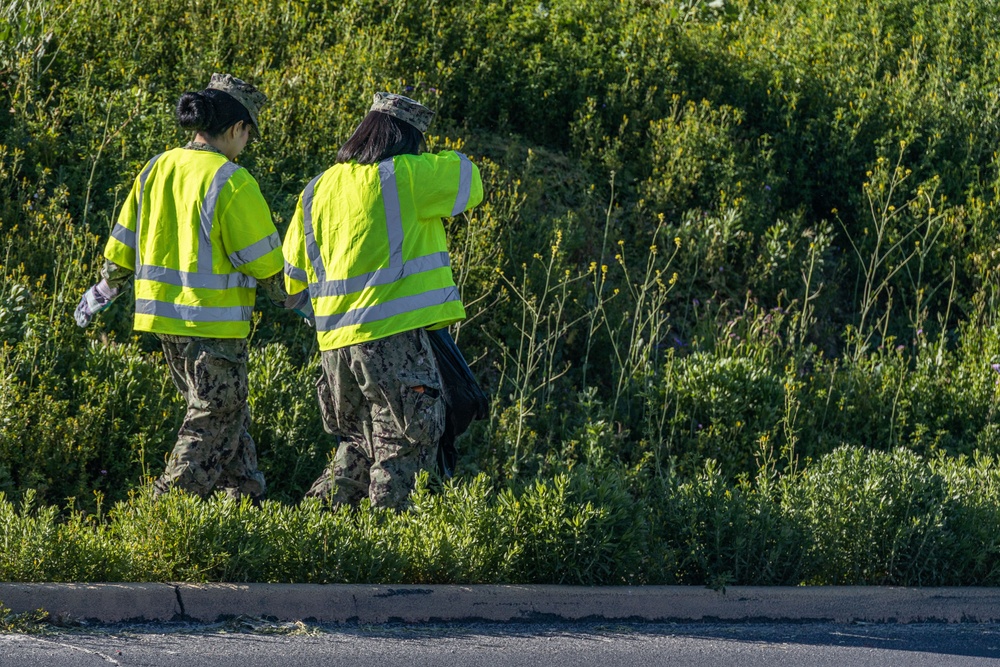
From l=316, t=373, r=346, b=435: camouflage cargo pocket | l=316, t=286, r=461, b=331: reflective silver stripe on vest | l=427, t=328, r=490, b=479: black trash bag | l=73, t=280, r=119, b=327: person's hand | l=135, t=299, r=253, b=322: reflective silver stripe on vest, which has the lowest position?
l=316, t=373, r=346, b=435: camouflage cargo pocket

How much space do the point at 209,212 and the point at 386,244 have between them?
0.71 meters

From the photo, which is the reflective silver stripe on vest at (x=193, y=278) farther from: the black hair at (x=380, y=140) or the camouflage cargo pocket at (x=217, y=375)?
the black hair at (x=380, y=140)

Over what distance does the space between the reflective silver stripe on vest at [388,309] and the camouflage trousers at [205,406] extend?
440mm

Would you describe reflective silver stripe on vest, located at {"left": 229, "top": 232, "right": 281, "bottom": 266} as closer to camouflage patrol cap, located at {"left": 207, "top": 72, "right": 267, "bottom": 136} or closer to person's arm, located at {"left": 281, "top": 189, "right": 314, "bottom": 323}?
person's arm, located at {"left": 281, "top": 189, "right": 314, "bottom": 323}

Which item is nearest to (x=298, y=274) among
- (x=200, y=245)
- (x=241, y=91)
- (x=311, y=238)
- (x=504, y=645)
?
(x=311, y=238)

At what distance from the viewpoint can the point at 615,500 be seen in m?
4.99

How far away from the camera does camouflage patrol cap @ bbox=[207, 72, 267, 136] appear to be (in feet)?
17.0

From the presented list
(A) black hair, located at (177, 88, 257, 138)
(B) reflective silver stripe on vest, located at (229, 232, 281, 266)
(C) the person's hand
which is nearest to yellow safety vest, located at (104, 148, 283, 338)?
(B) reflective silver stripe on vest, located at (229, 232, 281, 266)

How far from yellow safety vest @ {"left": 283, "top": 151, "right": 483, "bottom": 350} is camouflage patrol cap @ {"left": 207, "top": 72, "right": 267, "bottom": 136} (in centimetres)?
45

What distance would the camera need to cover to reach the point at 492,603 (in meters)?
4.70

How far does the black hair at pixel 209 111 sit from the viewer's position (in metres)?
5.12

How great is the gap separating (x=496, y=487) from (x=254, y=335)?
1.65 m

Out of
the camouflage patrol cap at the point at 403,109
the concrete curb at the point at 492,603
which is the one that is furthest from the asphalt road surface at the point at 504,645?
the camouflage patrol cap at the point at 403,109

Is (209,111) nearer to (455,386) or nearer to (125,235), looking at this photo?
(125,235)
